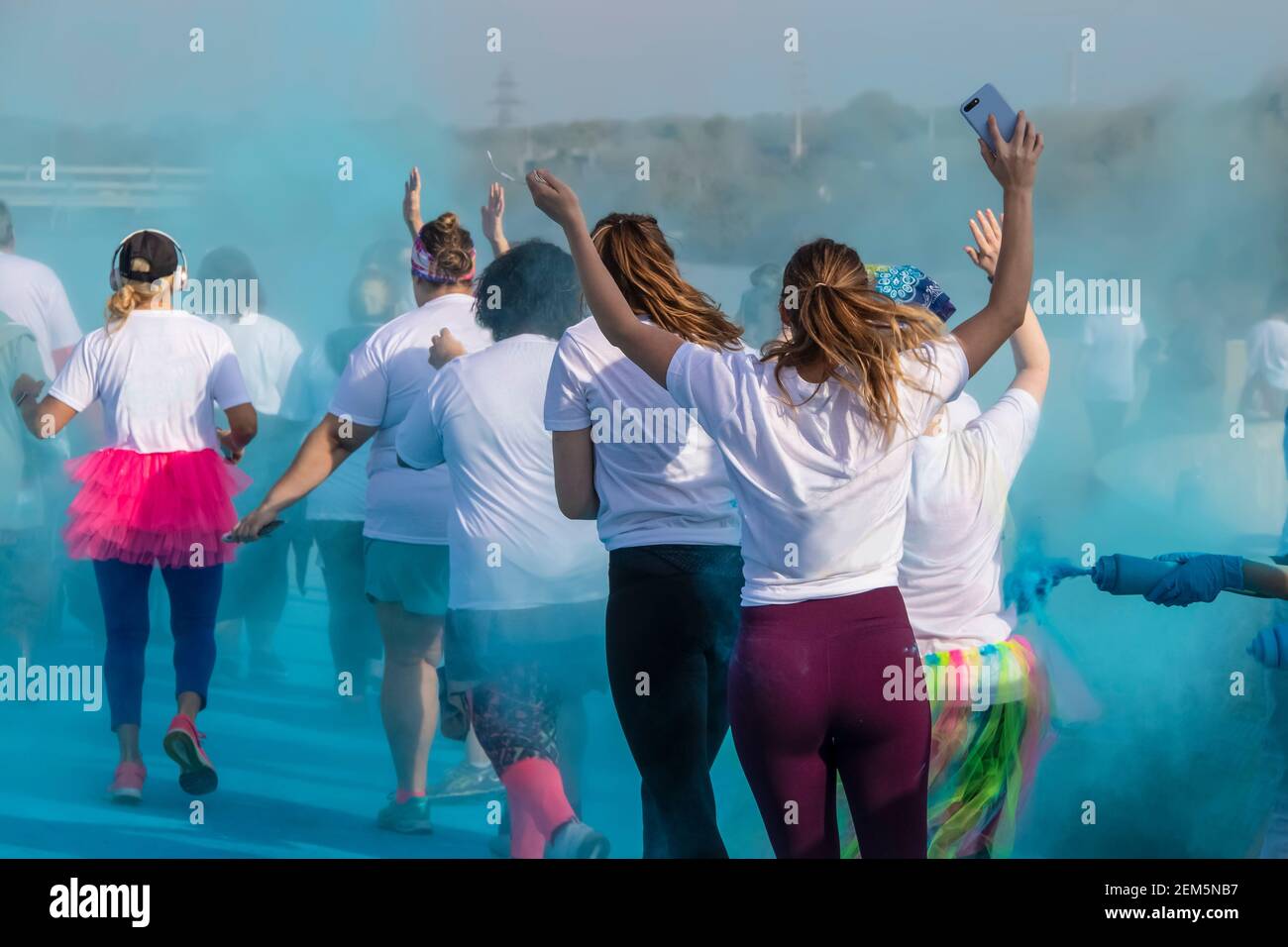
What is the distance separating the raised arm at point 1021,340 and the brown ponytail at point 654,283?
0.81m

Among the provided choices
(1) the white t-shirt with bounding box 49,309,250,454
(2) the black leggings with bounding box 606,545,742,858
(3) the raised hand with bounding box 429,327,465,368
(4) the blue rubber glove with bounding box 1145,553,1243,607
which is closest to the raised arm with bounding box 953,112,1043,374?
(2) the black leggings with bounding box 606,545,742,858

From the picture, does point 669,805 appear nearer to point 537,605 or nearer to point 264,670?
point 537,605

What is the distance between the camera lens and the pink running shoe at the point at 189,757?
411 centimetres

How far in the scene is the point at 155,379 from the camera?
13.7 ft

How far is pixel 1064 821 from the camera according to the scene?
13.9ft

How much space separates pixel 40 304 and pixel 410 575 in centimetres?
126

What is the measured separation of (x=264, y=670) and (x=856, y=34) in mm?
2360

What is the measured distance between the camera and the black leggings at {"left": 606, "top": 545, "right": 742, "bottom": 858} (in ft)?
11.6

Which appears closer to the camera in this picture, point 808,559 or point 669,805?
point 808,559

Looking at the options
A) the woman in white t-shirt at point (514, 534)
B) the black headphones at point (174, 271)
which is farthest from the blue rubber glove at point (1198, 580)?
the black headphones at point (174, 271)

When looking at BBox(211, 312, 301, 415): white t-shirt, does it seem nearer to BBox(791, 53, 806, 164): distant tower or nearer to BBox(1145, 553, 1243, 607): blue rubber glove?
BBox(791, 53, 806, 164): distant tower

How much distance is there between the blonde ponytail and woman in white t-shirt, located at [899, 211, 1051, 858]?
2067 millimetres

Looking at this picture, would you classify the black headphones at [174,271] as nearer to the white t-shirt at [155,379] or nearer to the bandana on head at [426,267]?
the white t-shirt at [155,379]
